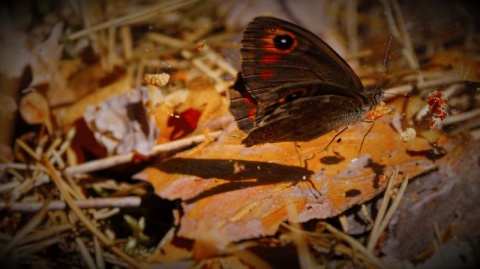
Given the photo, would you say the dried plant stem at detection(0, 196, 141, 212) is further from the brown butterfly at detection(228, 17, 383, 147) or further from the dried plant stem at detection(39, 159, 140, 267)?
the brown butterfly at detection(228, 17, 383, 147)

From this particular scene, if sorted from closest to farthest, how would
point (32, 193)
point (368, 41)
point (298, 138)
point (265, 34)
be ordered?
point (265, 34)
point (298, 138)
point (32, 193)
point (368, 41)

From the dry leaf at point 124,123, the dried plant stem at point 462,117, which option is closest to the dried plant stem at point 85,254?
the dry leaf at point 124,123

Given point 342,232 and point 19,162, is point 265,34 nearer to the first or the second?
point 342,232

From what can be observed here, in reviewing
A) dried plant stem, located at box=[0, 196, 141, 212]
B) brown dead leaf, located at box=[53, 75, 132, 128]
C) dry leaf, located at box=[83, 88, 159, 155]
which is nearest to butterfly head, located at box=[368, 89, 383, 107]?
dry leaf, located at box=[83, 88, 159, 155]

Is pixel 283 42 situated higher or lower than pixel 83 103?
higher

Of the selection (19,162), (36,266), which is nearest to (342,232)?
(36,266)

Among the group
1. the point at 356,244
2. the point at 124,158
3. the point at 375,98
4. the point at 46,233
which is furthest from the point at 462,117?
the point at 46,233

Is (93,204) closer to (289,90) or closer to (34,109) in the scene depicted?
(34,109)
